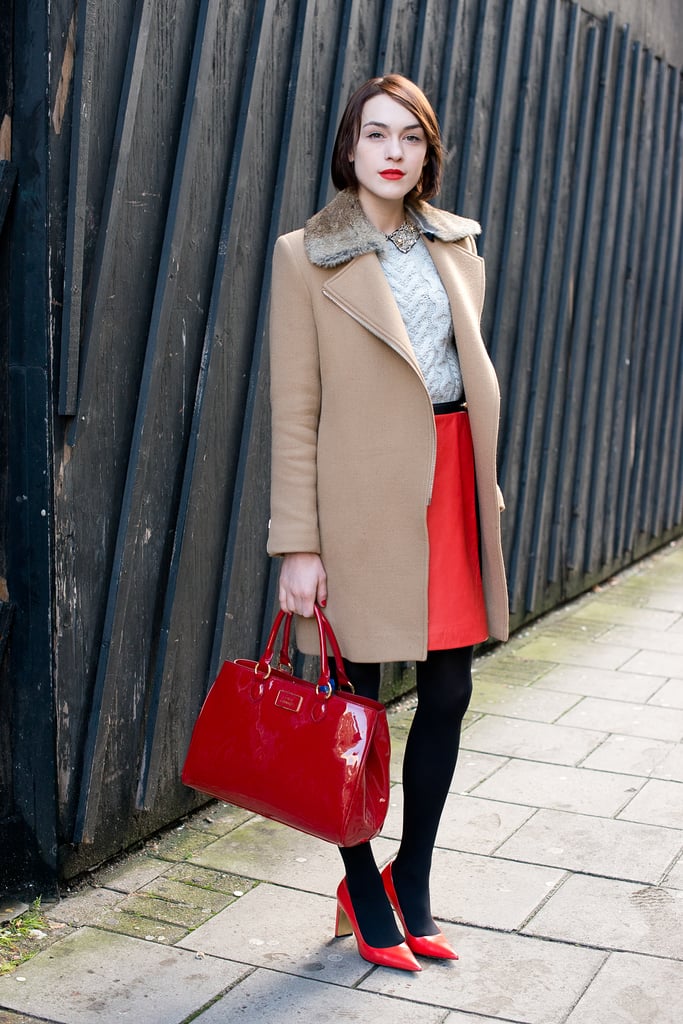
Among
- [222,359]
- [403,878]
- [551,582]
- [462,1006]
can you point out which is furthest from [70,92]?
[551,582]

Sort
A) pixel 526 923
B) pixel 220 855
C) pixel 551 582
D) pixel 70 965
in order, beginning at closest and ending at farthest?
pixel 70 965 → pixel 526 923 → pixel 220 855 → pixel 551 582

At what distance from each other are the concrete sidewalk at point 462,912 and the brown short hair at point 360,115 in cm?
178

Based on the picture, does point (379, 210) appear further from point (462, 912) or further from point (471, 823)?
point (471, 823)

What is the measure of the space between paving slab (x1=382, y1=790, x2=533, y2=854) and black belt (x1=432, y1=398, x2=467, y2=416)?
1.43 metres

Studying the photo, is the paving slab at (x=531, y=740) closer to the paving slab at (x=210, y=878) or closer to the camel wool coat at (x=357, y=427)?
the paving slab at (x=210, y=878)

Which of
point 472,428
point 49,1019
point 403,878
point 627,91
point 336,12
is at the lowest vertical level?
point 49,1019

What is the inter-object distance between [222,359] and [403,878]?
4.98 feet

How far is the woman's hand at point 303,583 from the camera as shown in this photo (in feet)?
9.98

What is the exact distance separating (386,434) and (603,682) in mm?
2986

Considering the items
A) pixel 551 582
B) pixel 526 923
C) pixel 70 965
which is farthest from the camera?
pixel 551 582

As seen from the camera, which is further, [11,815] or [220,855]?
[220,855]

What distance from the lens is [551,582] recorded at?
6.82m

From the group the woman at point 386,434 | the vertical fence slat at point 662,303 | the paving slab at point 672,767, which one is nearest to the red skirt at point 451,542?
the woman at point 386,434

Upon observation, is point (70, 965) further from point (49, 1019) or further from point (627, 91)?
point (627, 91)
